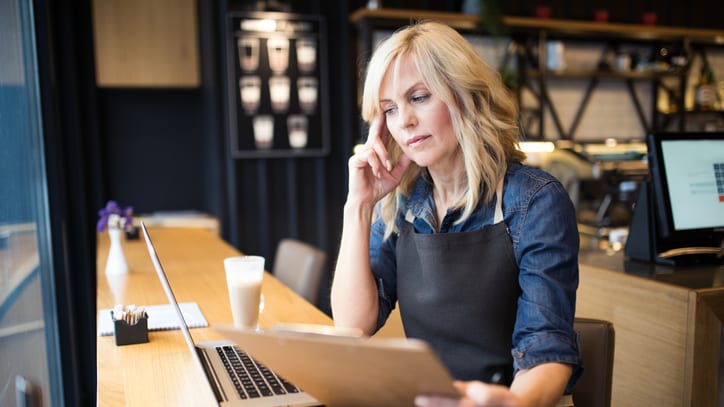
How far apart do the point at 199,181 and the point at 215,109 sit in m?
0.77

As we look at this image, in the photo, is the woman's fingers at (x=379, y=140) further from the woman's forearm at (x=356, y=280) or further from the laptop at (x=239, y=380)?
the laptop at (x=239, y=380)

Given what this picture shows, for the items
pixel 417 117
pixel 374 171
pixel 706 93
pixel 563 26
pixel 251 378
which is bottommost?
pixel 251 378

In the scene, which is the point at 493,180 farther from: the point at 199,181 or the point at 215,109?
the point at 199,181

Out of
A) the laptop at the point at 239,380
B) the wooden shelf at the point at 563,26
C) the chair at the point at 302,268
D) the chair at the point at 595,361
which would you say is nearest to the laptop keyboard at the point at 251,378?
the laptop at the point at 239,380

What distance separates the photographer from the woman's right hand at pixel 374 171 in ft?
5.15

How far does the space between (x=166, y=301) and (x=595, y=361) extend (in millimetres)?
1345

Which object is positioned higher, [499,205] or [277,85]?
[277,85]

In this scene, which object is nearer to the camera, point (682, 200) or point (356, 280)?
point (356, 280)

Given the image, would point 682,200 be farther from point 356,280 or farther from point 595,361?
point 356,280

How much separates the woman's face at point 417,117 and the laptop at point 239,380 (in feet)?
1.94

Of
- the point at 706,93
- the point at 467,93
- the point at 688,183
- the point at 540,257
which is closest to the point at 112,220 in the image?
the point at 467,93

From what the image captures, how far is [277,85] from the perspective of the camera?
4406 millimetres

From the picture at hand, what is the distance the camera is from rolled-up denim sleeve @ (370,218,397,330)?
1608mm

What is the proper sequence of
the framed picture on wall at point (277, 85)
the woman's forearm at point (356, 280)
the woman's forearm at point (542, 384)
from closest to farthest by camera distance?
the woman's forearm at point (542, 384), the woman's forearm at point (356, 280), the framed picture on wall at point (277, 85)
